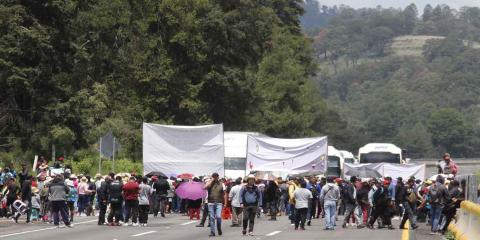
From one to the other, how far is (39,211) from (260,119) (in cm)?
5555

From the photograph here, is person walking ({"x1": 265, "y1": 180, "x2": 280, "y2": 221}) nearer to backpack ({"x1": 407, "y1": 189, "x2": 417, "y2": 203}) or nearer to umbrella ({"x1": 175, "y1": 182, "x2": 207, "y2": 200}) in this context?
umbrella ({"x1": 175, "y1": 182, "x2": 207, "y2": 200})

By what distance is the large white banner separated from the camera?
47.0 m

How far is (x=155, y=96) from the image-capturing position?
7319 centimetres

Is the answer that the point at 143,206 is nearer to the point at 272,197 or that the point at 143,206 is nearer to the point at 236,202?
the point at 236,202

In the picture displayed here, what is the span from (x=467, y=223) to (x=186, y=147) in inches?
711

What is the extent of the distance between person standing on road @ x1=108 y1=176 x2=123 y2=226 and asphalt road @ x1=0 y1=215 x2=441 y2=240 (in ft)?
2.35

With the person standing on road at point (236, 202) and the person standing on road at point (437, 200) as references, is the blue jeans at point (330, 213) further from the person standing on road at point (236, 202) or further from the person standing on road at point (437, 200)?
the person standing on road at point (437, 200)

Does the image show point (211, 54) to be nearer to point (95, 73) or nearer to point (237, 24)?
point (237, 24)

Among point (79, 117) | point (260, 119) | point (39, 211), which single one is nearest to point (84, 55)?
point (79, 117)

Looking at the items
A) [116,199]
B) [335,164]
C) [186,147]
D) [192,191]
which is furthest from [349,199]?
[335,164]

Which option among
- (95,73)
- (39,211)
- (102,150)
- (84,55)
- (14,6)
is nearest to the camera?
(39,211)

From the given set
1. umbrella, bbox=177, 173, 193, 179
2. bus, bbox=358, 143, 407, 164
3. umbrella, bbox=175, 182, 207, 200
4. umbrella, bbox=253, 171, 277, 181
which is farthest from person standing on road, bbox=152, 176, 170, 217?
bus, bbox=358, 143, 407, 164

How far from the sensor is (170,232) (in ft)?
111

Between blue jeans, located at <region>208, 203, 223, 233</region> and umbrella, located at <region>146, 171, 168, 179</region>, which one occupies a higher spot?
umbrella, located at <region>146, 171, 168, 179</region>
